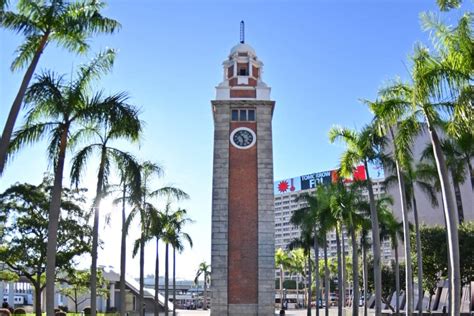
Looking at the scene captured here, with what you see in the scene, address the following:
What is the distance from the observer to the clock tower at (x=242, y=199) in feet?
128

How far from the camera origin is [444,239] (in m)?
41.1

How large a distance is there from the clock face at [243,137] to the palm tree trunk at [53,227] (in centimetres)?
2467

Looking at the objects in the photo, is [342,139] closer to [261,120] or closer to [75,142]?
[75,142]

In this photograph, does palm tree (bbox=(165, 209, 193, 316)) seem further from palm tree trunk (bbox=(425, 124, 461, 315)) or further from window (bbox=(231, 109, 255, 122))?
palm tree trunk (bbox=(425, 124, 461, 315))

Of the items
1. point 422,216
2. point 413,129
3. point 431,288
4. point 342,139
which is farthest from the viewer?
point 422,216

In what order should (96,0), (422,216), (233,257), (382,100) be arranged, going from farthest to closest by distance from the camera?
(422,216) < (233,257) < (382,100) < (96,0)

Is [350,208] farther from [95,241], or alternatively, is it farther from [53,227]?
[53,227]

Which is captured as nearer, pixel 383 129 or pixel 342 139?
pixel 383 129

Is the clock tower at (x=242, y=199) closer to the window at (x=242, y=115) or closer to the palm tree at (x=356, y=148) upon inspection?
the window at (x=242, y=115)

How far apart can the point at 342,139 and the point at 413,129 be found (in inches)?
291

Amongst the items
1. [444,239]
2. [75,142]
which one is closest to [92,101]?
[75,142]

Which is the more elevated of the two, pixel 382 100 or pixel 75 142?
pixel 382 100

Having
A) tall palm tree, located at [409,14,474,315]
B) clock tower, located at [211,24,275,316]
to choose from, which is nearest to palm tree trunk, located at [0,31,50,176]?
tall palm tree, located at [409,14,474,315]

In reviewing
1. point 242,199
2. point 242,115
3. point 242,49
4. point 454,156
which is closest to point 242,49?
point 242,49
